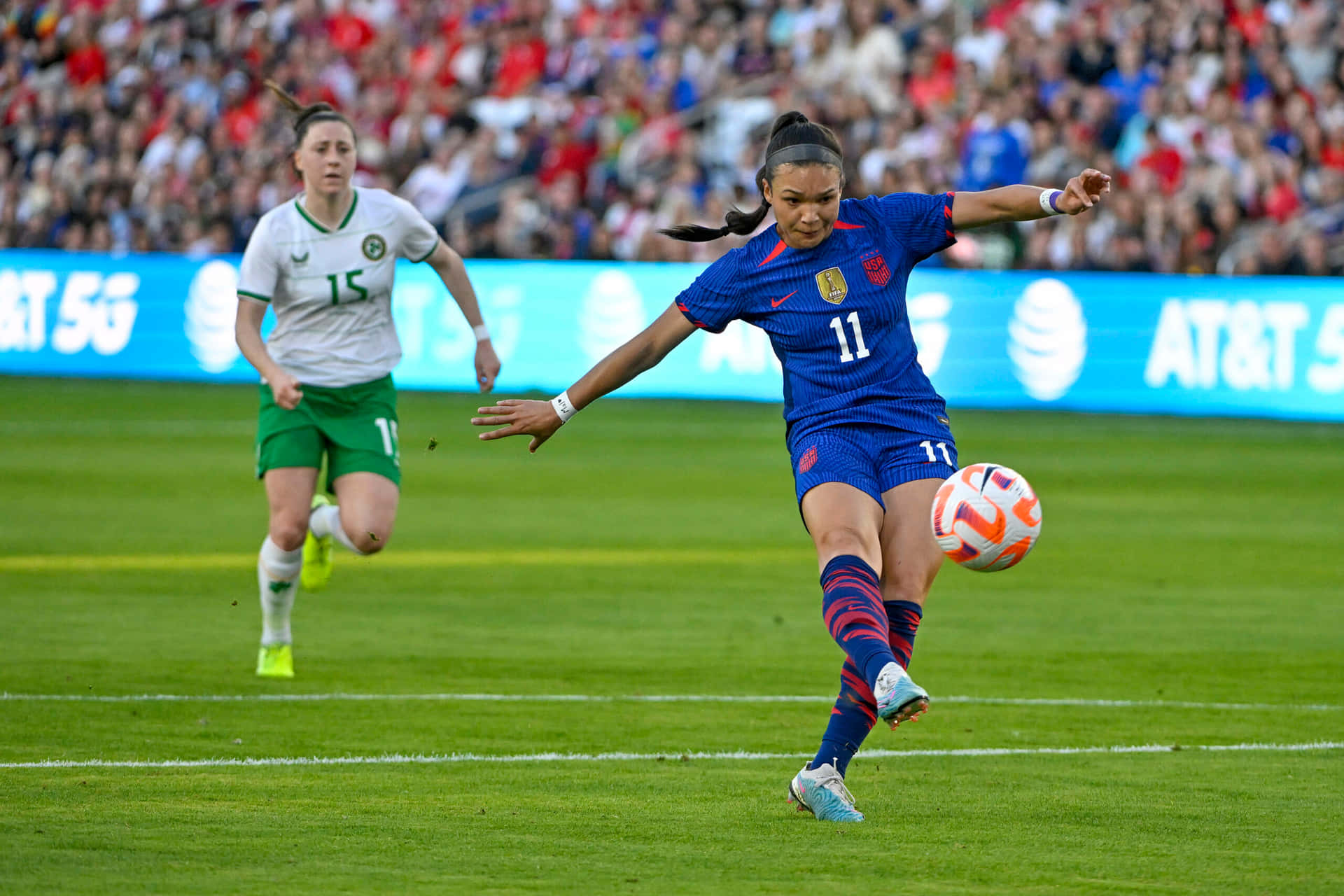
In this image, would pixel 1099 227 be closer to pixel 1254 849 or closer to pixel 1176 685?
pixel 1176 685

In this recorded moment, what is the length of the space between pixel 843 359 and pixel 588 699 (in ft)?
8.56

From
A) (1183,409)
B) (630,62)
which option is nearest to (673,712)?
(1183,409)

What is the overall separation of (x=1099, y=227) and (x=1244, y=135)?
69.3 inches

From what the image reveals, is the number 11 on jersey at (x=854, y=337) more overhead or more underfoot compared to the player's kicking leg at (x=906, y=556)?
more overhead

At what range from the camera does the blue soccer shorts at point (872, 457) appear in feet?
21.2

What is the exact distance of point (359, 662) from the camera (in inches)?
378

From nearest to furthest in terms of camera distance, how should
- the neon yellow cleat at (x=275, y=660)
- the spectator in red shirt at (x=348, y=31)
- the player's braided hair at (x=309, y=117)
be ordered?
the player's braided hair at (x=309, y=117)
the neon yellow cleat at (x=275, y=660)
the spectator in red shirt at (x=348, y=31)

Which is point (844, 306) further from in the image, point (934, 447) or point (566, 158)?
point (566, 158)

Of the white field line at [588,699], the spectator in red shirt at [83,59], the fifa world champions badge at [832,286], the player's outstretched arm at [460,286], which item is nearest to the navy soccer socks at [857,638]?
the fifa world champions badge at [832,286]

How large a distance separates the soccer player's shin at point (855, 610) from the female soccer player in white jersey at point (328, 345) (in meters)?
3.20

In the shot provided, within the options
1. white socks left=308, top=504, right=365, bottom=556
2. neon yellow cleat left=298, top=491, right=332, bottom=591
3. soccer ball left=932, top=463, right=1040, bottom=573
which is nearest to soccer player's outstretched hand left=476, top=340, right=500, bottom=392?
white socks left=308, top=504, right=365, bottom=556

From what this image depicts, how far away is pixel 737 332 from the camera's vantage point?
22625 millimetres

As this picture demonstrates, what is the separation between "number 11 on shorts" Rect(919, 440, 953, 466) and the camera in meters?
Answer: 6.56

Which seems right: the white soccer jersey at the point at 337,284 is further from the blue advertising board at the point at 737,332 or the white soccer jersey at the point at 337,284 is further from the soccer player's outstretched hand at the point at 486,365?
the blue advertising board at the point at 737,332
